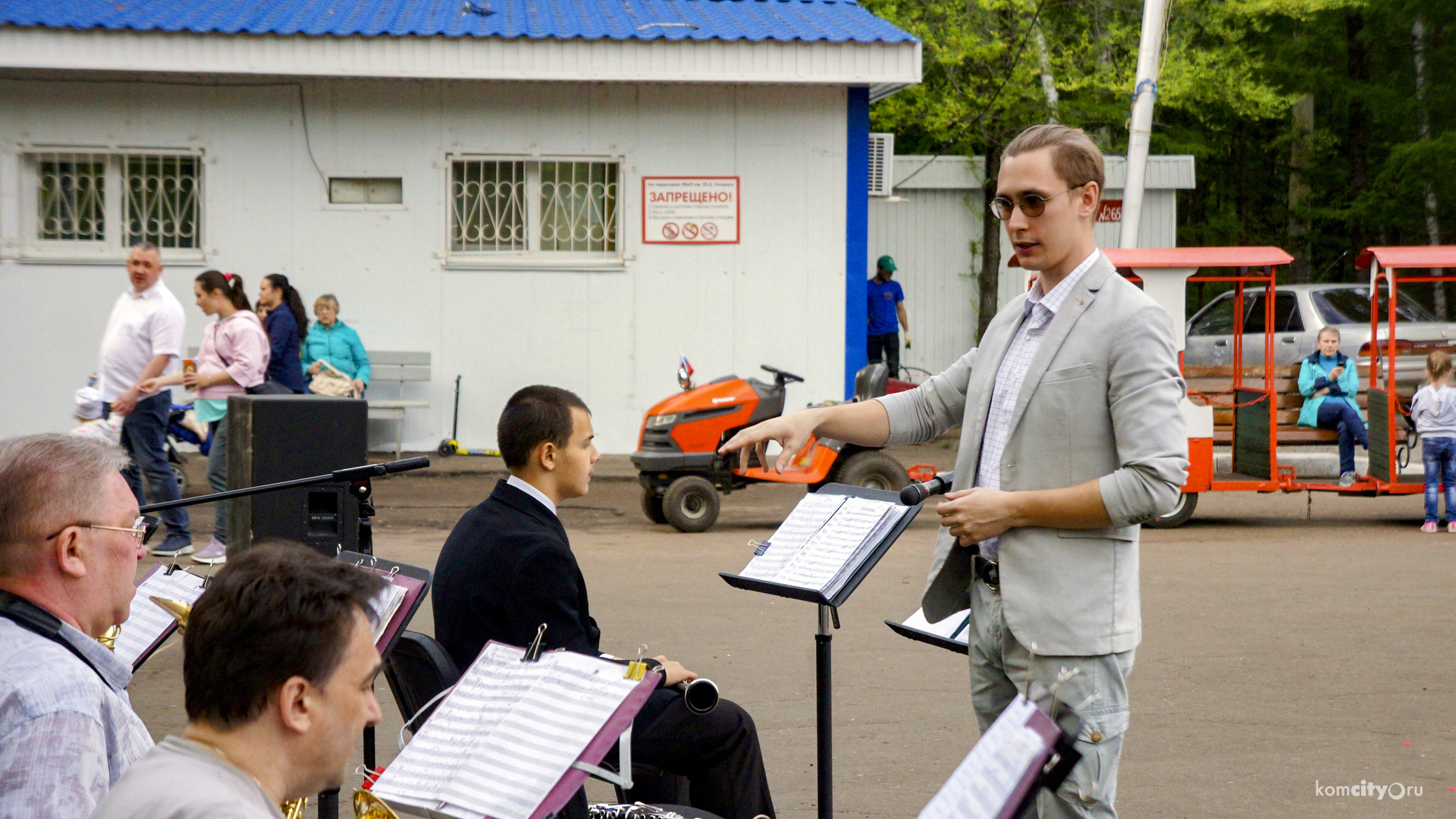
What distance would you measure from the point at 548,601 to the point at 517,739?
44.2 inches

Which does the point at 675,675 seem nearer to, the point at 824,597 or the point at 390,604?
the point at 824,597

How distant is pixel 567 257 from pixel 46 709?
11.9 metres

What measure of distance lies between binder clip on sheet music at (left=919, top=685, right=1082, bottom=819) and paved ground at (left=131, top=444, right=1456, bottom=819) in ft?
9.48

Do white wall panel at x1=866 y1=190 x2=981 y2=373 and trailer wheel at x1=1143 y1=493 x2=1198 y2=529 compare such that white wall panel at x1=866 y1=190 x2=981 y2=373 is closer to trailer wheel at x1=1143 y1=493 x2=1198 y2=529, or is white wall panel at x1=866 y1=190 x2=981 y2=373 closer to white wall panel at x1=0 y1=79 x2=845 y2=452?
white wall panel at x1=0 y1=79 x2=845 y2=452

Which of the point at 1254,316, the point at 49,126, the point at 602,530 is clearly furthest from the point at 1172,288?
the point at 49,126

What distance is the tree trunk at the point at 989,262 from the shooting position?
18219mm

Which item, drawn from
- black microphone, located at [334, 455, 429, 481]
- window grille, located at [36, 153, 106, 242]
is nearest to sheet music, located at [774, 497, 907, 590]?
black microphone, located at [334, 455, 429, 481]

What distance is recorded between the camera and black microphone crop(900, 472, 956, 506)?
9.90 feet

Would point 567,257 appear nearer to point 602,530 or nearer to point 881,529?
point 602,530

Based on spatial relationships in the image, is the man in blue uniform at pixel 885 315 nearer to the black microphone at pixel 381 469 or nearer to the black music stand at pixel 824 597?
the black music stand at pixel 824 597

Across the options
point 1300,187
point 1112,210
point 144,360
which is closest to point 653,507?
point 144,360

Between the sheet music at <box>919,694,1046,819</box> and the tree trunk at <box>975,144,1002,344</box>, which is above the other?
the tree trunk at <box>975,144,1002,344</box>

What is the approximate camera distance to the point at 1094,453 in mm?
2852

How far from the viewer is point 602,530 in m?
10.3
